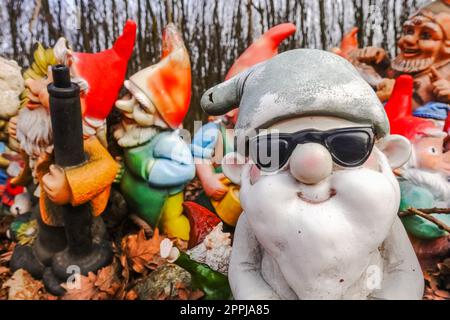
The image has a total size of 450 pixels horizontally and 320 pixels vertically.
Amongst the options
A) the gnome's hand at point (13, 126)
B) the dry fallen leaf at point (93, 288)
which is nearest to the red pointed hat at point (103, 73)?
the gnome's hand at point (13, 126)

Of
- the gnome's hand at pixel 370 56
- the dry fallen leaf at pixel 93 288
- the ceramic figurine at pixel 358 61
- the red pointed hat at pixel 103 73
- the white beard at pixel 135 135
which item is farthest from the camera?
the gnome's hand at pixel 370 56

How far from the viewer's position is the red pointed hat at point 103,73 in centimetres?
195

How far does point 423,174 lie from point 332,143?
835 millimetres

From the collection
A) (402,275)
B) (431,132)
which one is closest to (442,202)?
(431,132)

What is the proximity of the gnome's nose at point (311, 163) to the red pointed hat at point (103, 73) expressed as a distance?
4.12 feet

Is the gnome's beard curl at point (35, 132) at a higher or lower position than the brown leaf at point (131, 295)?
higher

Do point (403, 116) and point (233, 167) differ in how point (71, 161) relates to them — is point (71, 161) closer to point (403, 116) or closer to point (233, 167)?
point (233, 167)

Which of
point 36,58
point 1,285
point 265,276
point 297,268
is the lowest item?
point 1,285

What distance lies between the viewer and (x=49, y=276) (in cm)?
192

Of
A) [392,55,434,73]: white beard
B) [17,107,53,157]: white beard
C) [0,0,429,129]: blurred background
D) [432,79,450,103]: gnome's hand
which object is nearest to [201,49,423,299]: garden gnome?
[17,107,53,157]: white beard

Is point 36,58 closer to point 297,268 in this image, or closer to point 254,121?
point 254,121

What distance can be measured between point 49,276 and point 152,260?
42 cm

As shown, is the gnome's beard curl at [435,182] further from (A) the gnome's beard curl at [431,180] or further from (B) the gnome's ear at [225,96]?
(B) the gnome's ear at [225,96]

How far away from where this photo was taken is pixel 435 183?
5.29 feet
